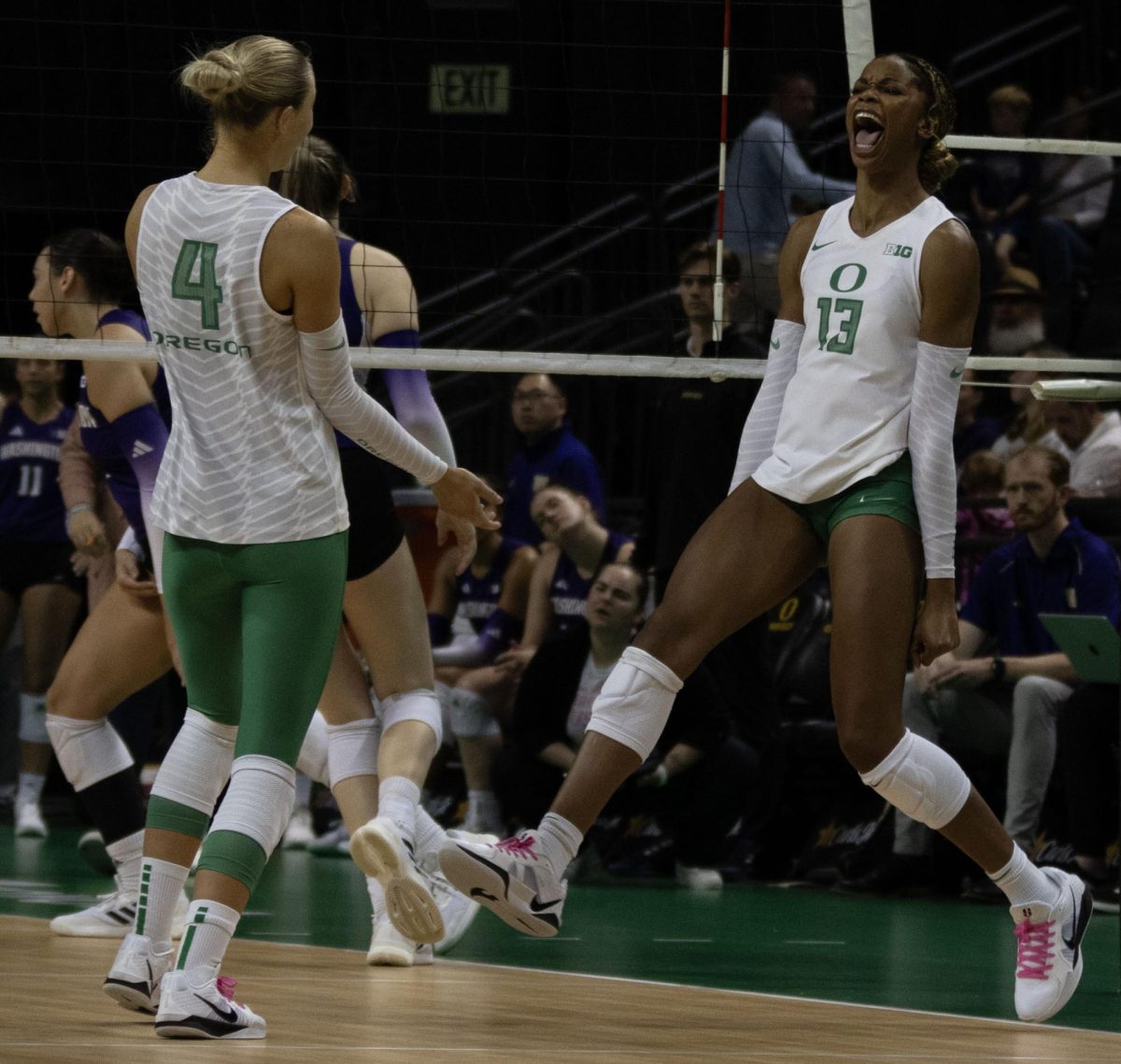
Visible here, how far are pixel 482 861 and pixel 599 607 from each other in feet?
12.2

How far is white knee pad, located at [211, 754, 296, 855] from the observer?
4387 mm

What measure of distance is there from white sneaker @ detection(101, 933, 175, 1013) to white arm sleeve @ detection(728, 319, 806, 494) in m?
1.67

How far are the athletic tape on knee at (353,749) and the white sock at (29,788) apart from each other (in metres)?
4.67

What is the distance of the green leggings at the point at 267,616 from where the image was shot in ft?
14.4

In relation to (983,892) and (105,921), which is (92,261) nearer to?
(105,921)

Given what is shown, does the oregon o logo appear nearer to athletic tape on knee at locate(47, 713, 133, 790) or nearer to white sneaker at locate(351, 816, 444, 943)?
white sneaker at locate(351, 816, 444, 943)

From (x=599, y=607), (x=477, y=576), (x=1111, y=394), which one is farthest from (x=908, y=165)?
(x=477, y=576)

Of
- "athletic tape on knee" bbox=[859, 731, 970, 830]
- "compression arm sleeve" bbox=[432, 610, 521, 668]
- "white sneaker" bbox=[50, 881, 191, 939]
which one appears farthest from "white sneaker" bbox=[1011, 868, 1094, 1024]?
"compression arm sleeve" bbox=[432, 610, 521, 668]

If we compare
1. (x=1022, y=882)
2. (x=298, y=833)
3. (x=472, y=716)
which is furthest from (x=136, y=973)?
(x=298, y=833)

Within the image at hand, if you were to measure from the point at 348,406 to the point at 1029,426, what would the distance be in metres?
5.67

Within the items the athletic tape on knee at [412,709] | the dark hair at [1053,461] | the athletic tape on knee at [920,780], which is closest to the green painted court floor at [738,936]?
the athletic tape on knee at [920,780]

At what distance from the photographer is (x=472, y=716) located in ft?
30.9

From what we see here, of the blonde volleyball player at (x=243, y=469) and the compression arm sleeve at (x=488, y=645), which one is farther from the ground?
the blonde volleyball player at (x=243, y=469)

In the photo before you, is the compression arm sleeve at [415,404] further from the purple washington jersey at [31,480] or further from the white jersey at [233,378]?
the purple washington jersey at [31,480]
